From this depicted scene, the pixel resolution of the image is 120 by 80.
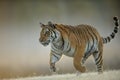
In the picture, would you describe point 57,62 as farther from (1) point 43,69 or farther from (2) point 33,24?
(2) point 33,24

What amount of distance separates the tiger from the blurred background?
1.4 inches

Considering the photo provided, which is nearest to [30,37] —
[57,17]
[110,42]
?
[57,17]

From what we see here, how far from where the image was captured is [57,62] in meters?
2.50

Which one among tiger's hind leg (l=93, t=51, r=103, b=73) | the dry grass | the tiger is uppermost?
the tiger

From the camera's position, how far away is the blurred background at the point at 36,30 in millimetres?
2490

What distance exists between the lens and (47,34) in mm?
2410

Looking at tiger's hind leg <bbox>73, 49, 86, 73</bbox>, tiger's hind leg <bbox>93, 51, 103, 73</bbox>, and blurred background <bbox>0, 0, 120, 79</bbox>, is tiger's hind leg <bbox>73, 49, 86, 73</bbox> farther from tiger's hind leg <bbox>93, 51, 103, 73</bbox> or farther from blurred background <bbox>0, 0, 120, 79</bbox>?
tiger's hind leg <bbox>93, 51, 103, 73</bbox>

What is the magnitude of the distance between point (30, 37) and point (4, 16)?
249 mm

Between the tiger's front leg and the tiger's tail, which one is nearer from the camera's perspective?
the tiger's front leg

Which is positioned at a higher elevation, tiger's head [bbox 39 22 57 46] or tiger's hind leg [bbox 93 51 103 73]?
tiger's head [bbox 39 22 57 46]

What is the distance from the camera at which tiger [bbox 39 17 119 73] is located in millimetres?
2436

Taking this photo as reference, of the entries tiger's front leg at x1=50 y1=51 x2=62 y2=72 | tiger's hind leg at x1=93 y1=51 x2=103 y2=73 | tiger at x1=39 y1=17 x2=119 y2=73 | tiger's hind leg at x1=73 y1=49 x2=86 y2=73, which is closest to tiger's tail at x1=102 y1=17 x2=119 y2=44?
tiger at x1=39 y1=17 x2=119 y2=73

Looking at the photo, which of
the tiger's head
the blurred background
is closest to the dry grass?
the blurred background

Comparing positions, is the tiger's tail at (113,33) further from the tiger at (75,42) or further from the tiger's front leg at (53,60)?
the tiger's front leg at (53,60)
